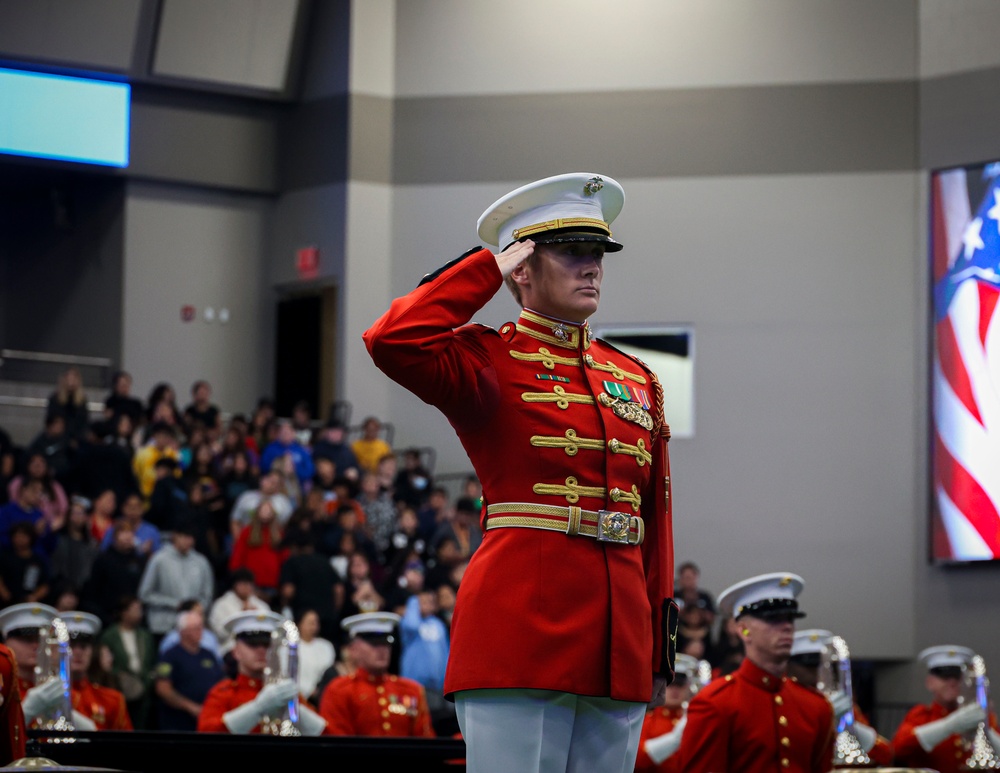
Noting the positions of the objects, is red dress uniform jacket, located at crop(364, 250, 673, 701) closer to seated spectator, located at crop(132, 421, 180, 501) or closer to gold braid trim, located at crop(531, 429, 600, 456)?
gold braid trim, located at crop(531, 429, 600, 456)

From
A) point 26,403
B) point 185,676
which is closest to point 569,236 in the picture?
point 185,676

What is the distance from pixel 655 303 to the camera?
16312 mm

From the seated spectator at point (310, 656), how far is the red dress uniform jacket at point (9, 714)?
5000mm

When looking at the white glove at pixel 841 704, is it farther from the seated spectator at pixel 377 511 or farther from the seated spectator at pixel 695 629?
the seated spectator at pixel 377 511

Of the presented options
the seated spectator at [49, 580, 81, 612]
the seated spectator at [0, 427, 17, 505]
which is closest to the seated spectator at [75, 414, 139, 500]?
the seated spectator at [0, 427, 17, 505]

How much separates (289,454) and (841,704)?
24.4 ft

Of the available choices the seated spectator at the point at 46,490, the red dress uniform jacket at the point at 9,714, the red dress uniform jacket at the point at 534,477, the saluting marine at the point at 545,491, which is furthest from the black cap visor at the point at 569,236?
the seated spectator at the point at 46,490

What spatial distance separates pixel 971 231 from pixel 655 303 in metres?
3.23

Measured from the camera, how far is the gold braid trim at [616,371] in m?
3.52

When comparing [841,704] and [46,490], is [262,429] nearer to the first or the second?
[46,490]

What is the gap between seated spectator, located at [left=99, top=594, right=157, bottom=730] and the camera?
9.48 m

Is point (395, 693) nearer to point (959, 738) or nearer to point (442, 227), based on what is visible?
point (959, 738)

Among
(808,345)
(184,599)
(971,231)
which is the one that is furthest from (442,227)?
(184,599)

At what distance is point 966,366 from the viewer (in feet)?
48.2
